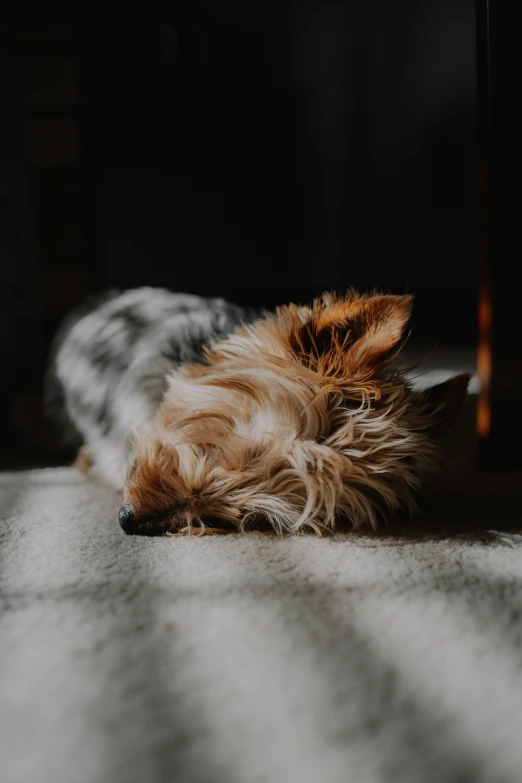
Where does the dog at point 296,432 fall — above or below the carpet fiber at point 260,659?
above

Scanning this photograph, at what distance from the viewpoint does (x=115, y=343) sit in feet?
6.13

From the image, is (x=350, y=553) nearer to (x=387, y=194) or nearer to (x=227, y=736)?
(x=227, y=736)

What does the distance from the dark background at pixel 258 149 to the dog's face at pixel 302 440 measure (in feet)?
8.09

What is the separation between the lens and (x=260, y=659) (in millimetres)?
774

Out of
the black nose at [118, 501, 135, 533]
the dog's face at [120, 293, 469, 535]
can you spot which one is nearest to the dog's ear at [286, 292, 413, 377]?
the dog's face at [120, 293, 469, 535]

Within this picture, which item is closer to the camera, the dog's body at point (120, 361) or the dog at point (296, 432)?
the dog at point (296, 432)

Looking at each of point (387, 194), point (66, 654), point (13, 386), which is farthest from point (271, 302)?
point (66, 654)

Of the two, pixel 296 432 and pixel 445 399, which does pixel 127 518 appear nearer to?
pixel 296 432

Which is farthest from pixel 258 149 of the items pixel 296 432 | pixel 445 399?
pixel 296 432

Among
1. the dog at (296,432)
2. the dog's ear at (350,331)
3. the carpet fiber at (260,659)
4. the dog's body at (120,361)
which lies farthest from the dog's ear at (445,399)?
the dog's body at (120,361)

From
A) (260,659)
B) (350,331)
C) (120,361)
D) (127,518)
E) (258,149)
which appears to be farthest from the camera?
(258,149)

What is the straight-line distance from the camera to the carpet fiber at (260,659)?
0.62 m

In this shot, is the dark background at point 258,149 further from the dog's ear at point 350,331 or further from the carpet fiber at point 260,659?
the carpet fiber at point 260,659

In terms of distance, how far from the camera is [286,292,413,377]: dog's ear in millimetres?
1204
